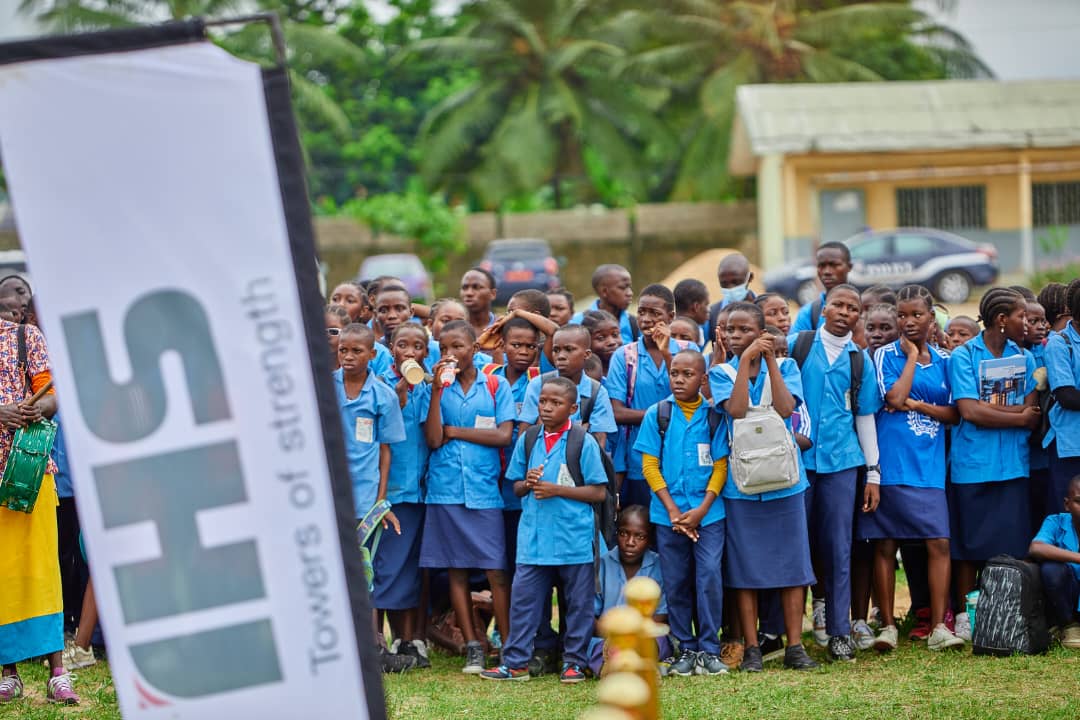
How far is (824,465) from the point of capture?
667 centimetres

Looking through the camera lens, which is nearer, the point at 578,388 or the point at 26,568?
the point at 26,568

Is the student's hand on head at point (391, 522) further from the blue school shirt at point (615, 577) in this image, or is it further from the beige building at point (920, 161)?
the beige building at point (920, 161)

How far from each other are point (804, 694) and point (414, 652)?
221 centimetres

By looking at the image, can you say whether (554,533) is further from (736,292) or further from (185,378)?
(185,378)

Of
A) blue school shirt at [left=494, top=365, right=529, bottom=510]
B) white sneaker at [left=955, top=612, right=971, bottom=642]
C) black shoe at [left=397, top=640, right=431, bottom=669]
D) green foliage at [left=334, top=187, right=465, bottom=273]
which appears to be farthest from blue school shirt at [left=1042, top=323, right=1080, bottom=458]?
green foliage at [left=334, top=187, right=465, bottom=273]

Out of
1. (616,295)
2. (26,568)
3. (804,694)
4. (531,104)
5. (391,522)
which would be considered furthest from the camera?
(531,104)

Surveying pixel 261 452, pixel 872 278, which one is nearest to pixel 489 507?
pixel 261 452

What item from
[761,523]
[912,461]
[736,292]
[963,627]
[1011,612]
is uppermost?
[736,292]

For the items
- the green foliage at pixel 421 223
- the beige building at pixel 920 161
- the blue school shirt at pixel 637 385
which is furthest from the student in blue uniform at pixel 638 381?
the green foliage at pixel 421 223

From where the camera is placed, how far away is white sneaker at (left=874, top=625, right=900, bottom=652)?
21.9ft

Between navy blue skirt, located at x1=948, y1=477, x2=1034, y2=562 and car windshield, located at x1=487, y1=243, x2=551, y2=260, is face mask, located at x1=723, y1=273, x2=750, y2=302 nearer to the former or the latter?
navy blue skirt, located at x1=948, y1=477, x2=1034, y2=562

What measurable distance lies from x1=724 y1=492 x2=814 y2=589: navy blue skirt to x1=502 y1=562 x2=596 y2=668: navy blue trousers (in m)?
0.76

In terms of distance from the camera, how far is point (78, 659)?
6895 millimetres

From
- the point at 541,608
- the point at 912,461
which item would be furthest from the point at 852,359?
the point at 541,608
